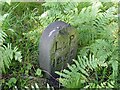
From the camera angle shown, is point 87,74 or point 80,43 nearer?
point 87,74

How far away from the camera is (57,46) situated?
306cm

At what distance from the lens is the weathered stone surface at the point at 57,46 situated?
3.00 m

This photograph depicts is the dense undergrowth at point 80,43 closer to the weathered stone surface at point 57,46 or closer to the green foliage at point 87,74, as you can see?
the green foliage at point 87,74

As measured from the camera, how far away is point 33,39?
139 inches

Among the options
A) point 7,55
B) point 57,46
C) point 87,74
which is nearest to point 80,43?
point 57,46

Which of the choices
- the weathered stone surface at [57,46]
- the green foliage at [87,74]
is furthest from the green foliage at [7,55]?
the green foliage at [87,74]

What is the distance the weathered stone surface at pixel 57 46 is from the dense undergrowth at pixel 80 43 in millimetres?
112

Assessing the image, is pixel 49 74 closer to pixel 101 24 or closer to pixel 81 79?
pixel 81 79

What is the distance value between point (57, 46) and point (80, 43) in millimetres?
472

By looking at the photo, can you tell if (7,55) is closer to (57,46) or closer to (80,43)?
(57,46)

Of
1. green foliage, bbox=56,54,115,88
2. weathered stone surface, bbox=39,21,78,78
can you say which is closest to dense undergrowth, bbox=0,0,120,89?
green foliage, bbox=56,54,115,88

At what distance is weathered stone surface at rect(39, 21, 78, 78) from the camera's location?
3004 millimetres

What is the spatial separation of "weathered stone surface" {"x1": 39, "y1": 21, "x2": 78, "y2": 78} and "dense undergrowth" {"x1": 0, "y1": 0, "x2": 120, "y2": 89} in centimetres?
→ 11

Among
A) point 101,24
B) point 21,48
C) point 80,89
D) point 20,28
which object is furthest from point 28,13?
point 80,89
